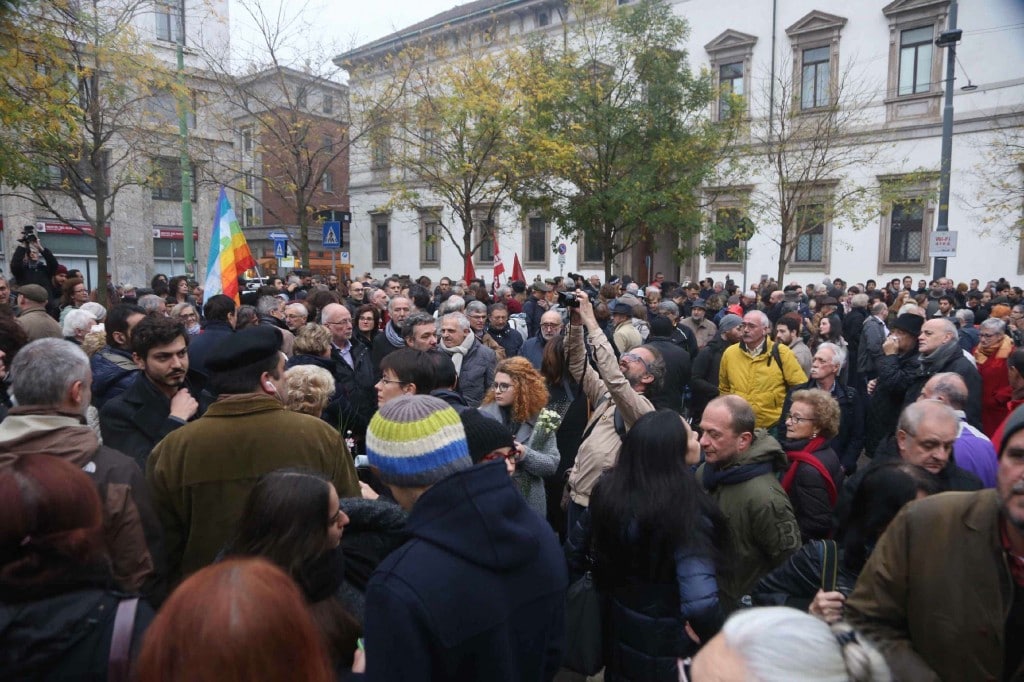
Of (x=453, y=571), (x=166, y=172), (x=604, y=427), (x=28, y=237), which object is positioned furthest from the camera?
(x=166, y=172)

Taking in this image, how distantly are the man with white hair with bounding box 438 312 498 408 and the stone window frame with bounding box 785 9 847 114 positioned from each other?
72.0 feet

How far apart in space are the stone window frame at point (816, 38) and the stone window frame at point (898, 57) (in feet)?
5.24

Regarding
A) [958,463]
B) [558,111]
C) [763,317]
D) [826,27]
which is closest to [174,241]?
[558,111]

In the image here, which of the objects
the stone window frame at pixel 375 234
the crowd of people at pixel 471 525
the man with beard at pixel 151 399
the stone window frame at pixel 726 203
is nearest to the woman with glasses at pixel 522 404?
the crowd of people at pixel 471 525

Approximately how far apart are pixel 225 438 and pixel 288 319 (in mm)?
4441

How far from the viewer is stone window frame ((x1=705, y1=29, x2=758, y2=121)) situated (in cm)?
2611

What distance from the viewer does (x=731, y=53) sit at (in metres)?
26.6

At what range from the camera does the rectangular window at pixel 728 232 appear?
19.0m

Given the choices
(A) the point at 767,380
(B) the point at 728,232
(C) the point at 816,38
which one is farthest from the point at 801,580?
(C) the point at 816,38

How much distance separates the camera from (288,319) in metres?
6.98

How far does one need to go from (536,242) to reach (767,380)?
2682 centimetres

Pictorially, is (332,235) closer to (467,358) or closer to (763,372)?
(467,358)

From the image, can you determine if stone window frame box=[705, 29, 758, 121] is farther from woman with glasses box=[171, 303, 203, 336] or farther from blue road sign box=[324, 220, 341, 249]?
woman with glasses box=[171, 303, 203, 336]

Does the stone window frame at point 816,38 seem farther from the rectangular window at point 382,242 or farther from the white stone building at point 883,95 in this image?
the rectangular window at point 382,242
